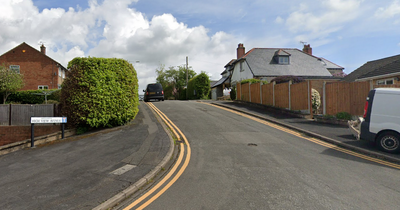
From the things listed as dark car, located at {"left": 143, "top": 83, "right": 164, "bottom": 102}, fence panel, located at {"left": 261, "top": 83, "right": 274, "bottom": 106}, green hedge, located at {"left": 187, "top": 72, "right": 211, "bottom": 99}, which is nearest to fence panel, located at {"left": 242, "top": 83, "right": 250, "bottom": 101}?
fence panel, located at {"left": 261, "top": 83, "right": 274, "bottom": 106}

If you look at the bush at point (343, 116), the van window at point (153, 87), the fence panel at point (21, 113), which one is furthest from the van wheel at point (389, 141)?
the van window at point (153, 87)

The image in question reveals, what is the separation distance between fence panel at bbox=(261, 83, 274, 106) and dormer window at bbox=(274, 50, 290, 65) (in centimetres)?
1824

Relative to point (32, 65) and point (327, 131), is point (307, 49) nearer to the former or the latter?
point (327, 131)

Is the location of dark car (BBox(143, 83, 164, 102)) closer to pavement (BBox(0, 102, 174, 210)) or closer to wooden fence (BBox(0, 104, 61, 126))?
wooden fence (BBox(0, 104, 61, 126))

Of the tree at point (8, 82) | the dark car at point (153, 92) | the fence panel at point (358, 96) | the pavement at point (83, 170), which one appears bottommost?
the pavement at point (83, 170)

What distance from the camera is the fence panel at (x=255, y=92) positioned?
62.9 ft

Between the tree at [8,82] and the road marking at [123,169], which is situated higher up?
the tree at [8,82]

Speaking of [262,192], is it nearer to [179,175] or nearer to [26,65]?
[179,175]

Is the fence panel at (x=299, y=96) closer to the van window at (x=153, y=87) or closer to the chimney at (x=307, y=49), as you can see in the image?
the van window at (x=153, y=87)

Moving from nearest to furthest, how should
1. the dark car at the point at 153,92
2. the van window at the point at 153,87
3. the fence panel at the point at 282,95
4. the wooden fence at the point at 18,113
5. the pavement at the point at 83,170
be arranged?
1. the pavement at the point at 83,170
2. the wooden fence at the point at 18,113
3. the fence panel at the point at 282,95
4. the dark car at the point at 153,92
5. the van window at the point at 153,87

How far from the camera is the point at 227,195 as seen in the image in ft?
13.9

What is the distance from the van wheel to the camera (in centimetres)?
700

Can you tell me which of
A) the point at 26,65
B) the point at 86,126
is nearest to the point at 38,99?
the point at 26,65

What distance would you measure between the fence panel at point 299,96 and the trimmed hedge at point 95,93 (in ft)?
32.4
